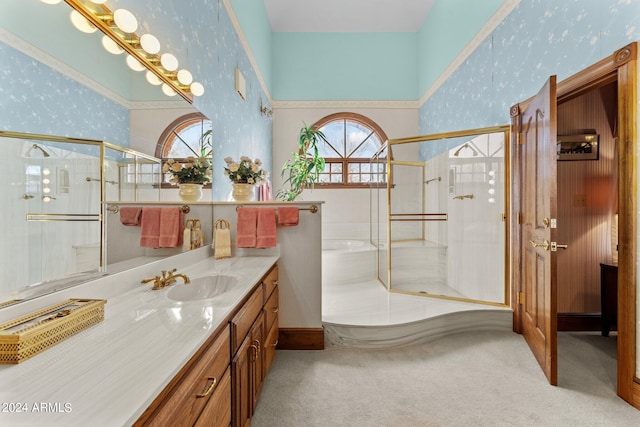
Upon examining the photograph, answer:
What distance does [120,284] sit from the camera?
123 centimetres

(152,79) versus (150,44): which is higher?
(150,44)

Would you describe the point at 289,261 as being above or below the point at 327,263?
above

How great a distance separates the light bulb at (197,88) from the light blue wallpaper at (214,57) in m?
0.04

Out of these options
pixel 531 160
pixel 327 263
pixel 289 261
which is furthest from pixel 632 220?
pixel 327 263

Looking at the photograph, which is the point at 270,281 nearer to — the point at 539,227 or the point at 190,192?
the point at 190,192

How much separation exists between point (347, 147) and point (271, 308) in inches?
135

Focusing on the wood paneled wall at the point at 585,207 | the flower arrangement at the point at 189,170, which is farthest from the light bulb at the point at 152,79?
the wood paneled wall at the point at 585,207

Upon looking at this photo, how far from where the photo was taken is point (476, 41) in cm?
299

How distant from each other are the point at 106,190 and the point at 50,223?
10.7 inches

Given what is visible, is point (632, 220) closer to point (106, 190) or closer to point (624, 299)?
point (624, 299)

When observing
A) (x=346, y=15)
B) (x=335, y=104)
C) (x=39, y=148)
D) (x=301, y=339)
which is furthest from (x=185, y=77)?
(x=346, y=15)

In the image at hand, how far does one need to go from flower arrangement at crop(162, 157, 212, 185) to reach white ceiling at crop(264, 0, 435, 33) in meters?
3.32

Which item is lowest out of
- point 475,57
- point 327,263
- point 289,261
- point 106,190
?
point 327,263

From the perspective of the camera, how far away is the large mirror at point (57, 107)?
2.55 ft
